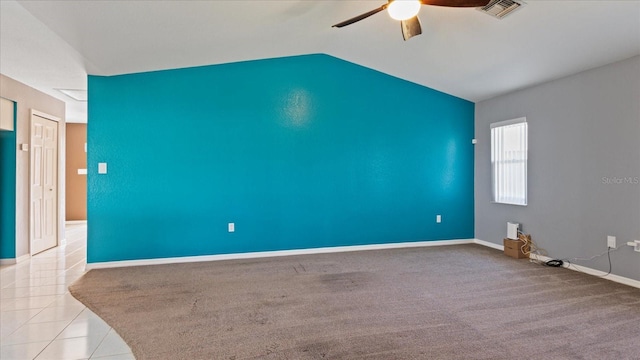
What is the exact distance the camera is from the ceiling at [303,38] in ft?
9.53

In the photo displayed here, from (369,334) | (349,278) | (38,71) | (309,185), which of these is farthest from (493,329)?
(38,71)

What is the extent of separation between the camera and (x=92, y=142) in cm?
428

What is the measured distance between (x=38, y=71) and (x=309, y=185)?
3611 millimetres

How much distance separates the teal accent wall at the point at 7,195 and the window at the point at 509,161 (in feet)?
22.0

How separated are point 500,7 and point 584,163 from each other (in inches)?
84.9

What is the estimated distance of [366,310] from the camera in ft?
9.53

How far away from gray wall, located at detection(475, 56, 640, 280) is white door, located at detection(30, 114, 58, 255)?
6.81m

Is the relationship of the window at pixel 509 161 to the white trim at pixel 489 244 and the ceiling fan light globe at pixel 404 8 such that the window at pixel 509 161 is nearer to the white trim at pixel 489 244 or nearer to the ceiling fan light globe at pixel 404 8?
the white trim at pixel 489 244

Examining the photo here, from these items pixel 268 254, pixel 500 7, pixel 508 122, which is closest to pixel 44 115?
pixel 268 254

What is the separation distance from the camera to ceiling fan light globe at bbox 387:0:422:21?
2390 millimetres

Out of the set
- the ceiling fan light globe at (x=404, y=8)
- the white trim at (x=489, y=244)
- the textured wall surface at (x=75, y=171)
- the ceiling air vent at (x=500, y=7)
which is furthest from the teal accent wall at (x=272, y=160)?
the textured wall surface at (x=75, y=171)

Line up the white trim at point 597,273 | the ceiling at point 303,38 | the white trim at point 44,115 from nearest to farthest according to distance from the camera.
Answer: the ceiling at point 303,38
the white trim at point 597,273
the white trim at point 44,115

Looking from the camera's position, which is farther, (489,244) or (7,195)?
(489,244)

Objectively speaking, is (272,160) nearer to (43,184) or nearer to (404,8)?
(404,8)
